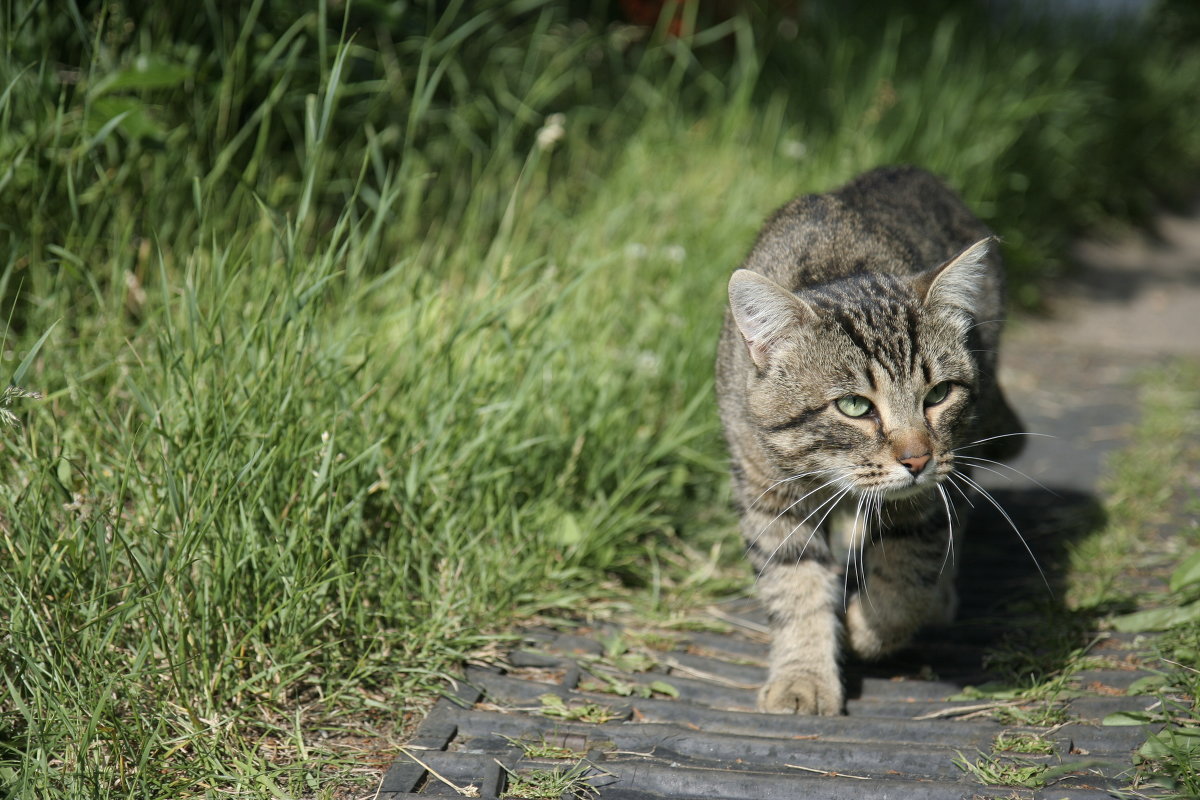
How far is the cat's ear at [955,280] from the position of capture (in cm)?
263

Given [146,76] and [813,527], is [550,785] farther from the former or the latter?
[146,76]

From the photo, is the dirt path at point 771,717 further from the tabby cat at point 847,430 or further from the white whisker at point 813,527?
the white whisker at point 813,527

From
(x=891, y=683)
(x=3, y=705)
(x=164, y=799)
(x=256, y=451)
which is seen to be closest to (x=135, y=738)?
(x=164, y=799)

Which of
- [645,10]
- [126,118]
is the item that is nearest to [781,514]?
[126,118]

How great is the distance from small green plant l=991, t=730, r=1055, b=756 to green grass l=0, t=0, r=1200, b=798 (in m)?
1.08

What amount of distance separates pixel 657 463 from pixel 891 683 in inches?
44.5

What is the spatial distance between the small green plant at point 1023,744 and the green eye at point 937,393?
0.77 metres

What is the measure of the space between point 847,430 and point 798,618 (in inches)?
20.9

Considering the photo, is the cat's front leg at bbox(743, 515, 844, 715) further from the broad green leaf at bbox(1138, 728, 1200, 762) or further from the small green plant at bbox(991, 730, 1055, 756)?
the broad green leaf at bbox(1138, 728, 1200, 762)

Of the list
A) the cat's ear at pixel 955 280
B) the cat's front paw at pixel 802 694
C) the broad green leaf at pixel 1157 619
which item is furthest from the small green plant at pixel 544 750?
the broad green leaf at pixel 1157 619

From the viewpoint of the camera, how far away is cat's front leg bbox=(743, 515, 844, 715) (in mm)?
2664

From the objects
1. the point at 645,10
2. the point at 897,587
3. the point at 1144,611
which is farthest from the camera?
the point at 645,10

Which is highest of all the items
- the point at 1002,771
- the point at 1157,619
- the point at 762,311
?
the point at 762,311

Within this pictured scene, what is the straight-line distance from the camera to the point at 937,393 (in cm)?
264
